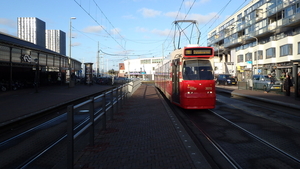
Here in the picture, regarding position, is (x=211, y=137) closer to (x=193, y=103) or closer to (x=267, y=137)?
(x=267, y=137)

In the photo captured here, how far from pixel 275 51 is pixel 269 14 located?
6.82 metres

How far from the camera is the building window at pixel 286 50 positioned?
41812 mm

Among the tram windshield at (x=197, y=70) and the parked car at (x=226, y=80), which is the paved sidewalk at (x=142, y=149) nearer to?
the tram windshield at (x=197, y=70)

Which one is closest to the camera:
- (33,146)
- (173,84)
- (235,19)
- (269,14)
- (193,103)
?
(33,146)

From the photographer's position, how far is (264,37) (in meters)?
52.7

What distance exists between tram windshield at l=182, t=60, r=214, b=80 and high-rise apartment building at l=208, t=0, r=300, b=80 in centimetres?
2294

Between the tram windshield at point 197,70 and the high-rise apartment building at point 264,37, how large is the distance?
22935 millimetres

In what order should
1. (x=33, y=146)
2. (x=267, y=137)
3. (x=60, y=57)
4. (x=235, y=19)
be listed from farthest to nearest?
(x=235, y=19), (x=60, y=57), (x=267, y=137), (x=33, y=146)

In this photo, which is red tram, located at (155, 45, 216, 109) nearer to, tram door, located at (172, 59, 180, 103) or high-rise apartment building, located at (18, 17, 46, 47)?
tram door, located at (172, 59, 180, 103)

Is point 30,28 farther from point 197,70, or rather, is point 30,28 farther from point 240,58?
point 197,70

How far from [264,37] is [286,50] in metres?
10.7

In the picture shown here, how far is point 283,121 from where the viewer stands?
421 inches

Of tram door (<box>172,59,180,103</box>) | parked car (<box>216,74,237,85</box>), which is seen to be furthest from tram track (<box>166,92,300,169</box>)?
parked car (<box>216,74,237,85</box>)

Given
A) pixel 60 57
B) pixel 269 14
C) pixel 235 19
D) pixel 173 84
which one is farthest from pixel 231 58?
pixel 173 84
